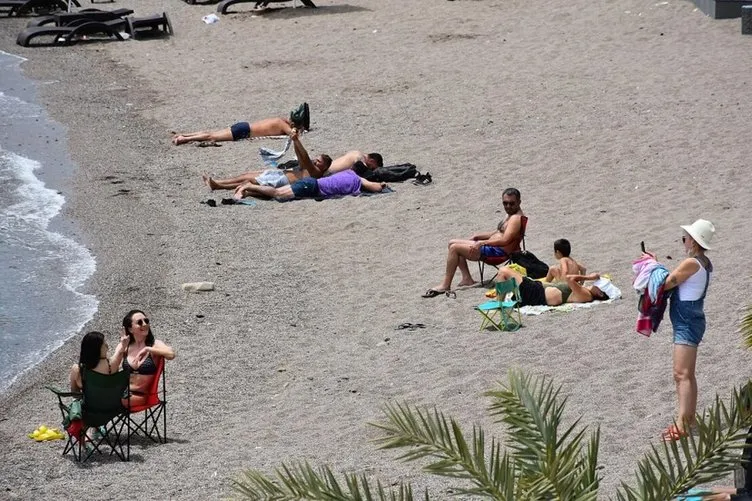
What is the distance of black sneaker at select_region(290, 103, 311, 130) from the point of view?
56.7ft

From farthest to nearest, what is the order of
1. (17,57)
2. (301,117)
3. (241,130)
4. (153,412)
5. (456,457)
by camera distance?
(17,57)
(241,130)
(301,117)
(153,412)
(456,457)

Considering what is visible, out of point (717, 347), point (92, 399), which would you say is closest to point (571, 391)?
point (717, 347)

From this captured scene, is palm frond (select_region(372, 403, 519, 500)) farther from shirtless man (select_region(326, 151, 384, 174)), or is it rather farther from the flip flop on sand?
shirtless man (select_region(326, 151, 384, 174))

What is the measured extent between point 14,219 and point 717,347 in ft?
32.9

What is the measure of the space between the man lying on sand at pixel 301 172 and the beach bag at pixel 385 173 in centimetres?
8

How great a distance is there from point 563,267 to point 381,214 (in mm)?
4178

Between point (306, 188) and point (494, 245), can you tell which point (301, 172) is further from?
point (494, 245)

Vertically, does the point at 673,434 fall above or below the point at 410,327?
above

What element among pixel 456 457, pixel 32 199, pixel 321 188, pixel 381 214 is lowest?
pixel 32 199

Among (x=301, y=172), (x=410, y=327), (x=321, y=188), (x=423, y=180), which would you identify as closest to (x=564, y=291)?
(x=410, y=327)

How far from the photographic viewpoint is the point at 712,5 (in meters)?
22.8

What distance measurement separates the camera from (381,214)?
14.7m

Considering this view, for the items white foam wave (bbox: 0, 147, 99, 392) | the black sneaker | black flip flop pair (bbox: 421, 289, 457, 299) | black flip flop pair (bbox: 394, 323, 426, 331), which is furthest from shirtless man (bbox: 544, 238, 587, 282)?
the black sneaker

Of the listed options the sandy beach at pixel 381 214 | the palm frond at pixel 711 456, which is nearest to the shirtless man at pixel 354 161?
the sandy beach at pixel 381 214
